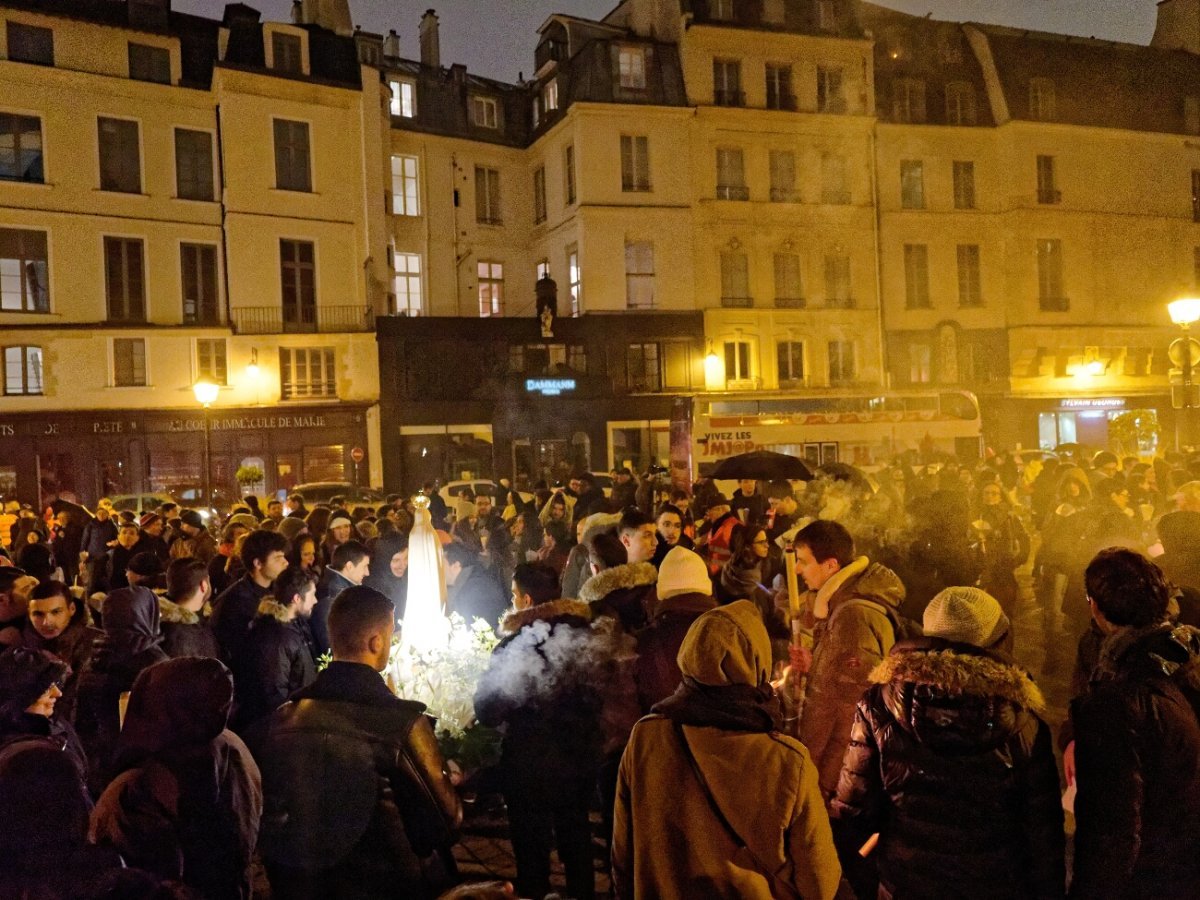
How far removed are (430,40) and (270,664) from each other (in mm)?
36199

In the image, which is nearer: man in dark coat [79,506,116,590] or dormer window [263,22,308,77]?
man in dark coat [79,506,116,590]

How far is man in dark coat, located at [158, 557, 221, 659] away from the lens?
4926 millimetres

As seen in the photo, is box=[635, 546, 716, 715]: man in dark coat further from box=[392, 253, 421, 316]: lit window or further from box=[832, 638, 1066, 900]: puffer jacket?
box=[392, 253, 421, 316]: lit window

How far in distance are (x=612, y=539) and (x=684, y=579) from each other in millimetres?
1712

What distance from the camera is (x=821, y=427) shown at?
71.9 feet

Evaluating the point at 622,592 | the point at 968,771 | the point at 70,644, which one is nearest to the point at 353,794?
the point at 968,771

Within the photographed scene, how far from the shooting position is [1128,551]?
3141 mm

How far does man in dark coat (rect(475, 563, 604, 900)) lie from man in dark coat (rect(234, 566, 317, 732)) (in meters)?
1.27

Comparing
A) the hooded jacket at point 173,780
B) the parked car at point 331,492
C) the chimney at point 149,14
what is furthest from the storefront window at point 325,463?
the hooded jacket at point 173,780

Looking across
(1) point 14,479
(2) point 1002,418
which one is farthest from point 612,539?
(2) point 1002,418

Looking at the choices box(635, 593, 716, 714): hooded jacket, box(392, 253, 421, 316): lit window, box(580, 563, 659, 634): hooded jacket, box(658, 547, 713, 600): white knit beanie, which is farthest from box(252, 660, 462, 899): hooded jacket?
box(392, 253, 421, 316): lit window

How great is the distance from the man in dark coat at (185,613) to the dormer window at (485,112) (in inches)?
1287

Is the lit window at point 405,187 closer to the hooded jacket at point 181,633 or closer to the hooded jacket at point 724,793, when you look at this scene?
the hooded jacket at point 181,633

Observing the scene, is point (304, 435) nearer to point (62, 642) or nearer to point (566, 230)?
point (566, 230)
